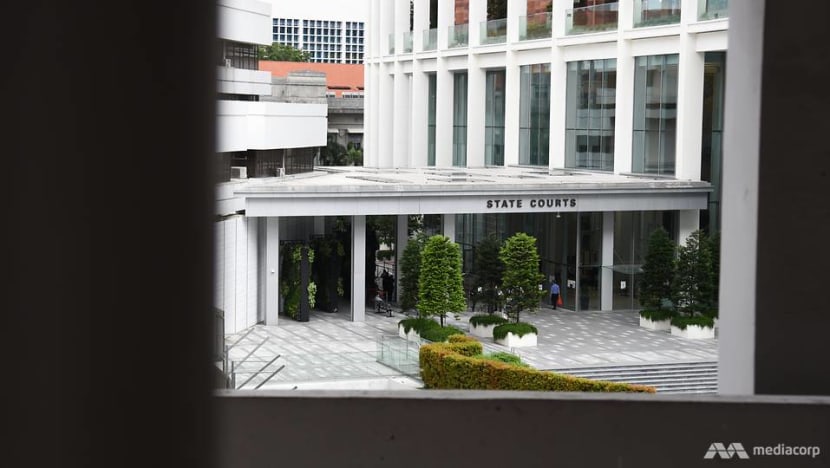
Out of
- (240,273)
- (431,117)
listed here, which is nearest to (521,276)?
(240,273)

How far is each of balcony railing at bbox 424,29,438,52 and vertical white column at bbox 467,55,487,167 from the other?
471 centimetres

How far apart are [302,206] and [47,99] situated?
3248cm

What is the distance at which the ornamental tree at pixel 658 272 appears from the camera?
32.4 meters

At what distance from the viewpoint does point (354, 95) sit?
90562 millimetres

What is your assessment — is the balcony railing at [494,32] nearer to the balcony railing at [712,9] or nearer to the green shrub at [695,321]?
the balcony railing at [712,9]

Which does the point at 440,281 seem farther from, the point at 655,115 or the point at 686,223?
the point at 655,115

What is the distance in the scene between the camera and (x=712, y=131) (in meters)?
35.9

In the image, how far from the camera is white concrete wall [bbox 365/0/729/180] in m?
34.8

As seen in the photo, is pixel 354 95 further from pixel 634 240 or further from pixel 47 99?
pixel 47 99

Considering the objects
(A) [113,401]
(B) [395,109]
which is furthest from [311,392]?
(B) [395,109]

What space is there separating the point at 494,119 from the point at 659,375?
2093 cm

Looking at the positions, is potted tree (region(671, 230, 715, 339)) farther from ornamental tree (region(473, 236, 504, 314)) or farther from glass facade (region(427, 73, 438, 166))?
glass facade (region(427, 73, 438, 166))

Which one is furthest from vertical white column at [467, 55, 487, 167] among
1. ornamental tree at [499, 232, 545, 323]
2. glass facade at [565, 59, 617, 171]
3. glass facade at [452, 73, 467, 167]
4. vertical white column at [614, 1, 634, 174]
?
ornamental tree at [499, 232, 545, 323]

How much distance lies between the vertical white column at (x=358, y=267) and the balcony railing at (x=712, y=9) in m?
11.9
